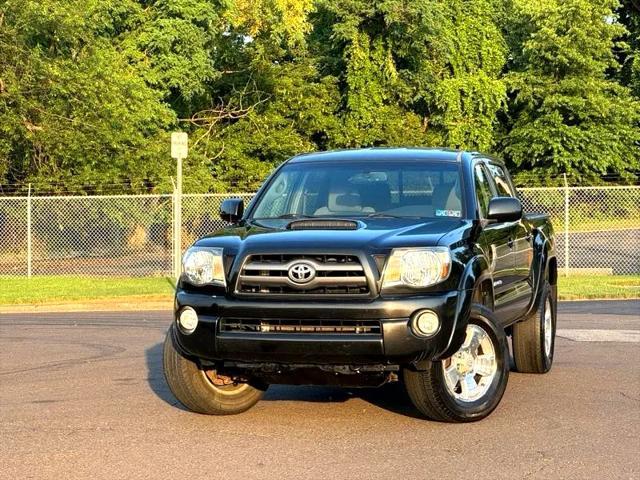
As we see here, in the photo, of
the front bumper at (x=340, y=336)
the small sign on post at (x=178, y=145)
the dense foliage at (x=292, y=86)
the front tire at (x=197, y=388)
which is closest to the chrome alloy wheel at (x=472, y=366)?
the front bumper at (x=340, y=336)

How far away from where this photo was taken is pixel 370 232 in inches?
282

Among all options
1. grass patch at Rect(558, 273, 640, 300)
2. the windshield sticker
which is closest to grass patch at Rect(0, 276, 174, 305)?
grass patch at Rect(558, 273, 640, 300)

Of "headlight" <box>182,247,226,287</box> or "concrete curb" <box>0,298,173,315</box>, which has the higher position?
"headlight" <box>182,247,226,287</box>

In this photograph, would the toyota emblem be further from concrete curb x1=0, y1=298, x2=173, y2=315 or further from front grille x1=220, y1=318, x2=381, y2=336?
concrete curb x1=0, y1=298, x2=173, y2=315

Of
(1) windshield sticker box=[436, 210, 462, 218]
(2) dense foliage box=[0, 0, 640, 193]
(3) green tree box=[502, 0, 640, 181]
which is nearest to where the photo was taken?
(1) windshield sticker box=[436, 210, 462, 218]

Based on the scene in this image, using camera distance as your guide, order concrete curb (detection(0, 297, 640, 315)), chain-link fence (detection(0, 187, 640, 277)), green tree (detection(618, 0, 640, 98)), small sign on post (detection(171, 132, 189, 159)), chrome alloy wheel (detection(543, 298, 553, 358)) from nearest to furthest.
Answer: chrome alloy wheel (detection(543, 298, 553, 358))
concrete curb (detection(0, 297, 640, 315))
small sign on post (detection(171, 132, 189, 159))
chain-link fence (detection(0, 187, 640, 277))
green tree (detection(618, 0, 640, 98))

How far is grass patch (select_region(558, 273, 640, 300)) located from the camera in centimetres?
1920

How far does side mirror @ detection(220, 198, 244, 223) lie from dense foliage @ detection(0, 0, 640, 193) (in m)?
22.8

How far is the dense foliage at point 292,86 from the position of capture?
30984 mm

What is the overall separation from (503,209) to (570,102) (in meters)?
40.3

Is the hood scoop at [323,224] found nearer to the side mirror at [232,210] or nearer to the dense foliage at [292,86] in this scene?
the side mirror at [232,210]

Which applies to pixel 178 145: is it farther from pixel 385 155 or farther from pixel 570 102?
pixel 570 102

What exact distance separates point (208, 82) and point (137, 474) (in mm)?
36486

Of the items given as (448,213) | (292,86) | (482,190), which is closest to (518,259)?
(482,190)
